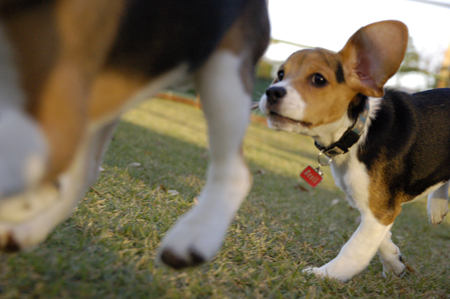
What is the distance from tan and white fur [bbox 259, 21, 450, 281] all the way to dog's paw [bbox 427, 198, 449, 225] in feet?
1.90

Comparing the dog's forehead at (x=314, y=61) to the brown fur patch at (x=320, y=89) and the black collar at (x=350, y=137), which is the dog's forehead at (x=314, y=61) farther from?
the black collar at (x=350, y=137)

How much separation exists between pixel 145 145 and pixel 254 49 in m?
3.59

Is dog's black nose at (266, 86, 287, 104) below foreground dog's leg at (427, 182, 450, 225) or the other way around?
the other way around

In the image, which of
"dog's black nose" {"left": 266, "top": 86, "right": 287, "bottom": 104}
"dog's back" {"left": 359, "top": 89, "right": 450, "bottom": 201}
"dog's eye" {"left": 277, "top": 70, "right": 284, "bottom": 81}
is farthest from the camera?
"dog's eye" {"left": 277, "top": 70, "right": 284, "bottom": 81}

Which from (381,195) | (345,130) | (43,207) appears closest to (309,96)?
(345,130)

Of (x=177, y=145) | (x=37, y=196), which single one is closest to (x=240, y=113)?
(x=37, y=196)

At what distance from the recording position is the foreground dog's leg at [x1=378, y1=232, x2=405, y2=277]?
8.51 feet

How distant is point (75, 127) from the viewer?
1033mm

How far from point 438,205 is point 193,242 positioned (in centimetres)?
246

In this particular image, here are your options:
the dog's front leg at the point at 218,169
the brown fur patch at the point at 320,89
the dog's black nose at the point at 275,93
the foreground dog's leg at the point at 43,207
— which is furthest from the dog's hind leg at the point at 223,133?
the brown fur patch at the point at 320,89

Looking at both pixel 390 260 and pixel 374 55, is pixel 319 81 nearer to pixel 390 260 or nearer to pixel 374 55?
pixel 374 55

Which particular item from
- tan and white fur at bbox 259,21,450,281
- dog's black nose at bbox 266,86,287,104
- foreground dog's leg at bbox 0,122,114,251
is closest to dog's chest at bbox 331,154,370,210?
tan and white fur at bbox 259,21,450,281

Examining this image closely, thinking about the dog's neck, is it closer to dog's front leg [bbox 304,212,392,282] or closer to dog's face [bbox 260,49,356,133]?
dog's face [bbox 260,49,356,133]

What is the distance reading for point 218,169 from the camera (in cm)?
154
